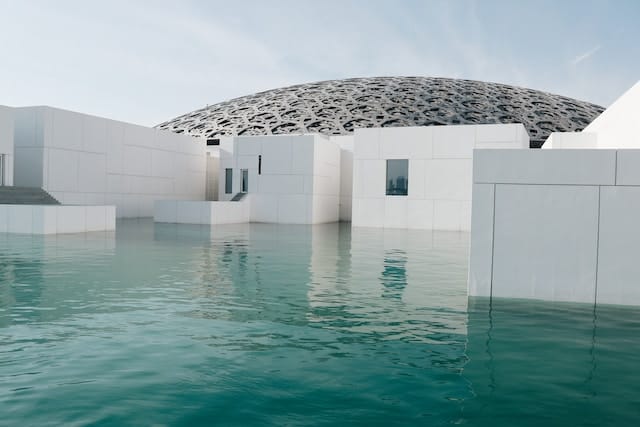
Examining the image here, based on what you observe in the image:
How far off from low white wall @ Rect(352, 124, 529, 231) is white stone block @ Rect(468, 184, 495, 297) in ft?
56.6

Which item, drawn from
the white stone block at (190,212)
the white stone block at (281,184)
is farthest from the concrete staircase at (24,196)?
the white stone block at (281,184)

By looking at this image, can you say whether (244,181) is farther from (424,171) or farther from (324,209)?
(424,171)

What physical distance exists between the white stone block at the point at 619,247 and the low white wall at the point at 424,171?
17.3 metres

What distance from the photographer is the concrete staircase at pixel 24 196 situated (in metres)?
21.9

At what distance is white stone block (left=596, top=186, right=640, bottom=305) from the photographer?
784 cm

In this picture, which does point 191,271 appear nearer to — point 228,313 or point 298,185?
point 228,313

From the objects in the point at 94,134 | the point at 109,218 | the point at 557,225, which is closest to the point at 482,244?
the point at 557,225

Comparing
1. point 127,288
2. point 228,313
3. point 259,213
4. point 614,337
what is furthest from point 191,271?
point 259,213

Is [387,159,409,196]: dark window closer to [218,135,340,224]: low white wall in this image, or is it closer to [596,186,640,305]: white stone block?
[218,135,340,224]: low white wall

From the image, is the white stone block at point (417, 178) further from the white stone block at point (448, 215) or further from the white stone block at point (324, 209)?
the white stone block at point (324, 209)

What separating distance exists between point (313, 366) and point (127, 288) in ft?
15.0

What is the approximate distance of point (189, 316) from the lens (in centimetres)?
665

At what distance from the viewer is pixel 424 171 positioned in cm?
2591

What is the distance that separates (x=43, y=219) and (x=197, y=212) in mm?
8376
